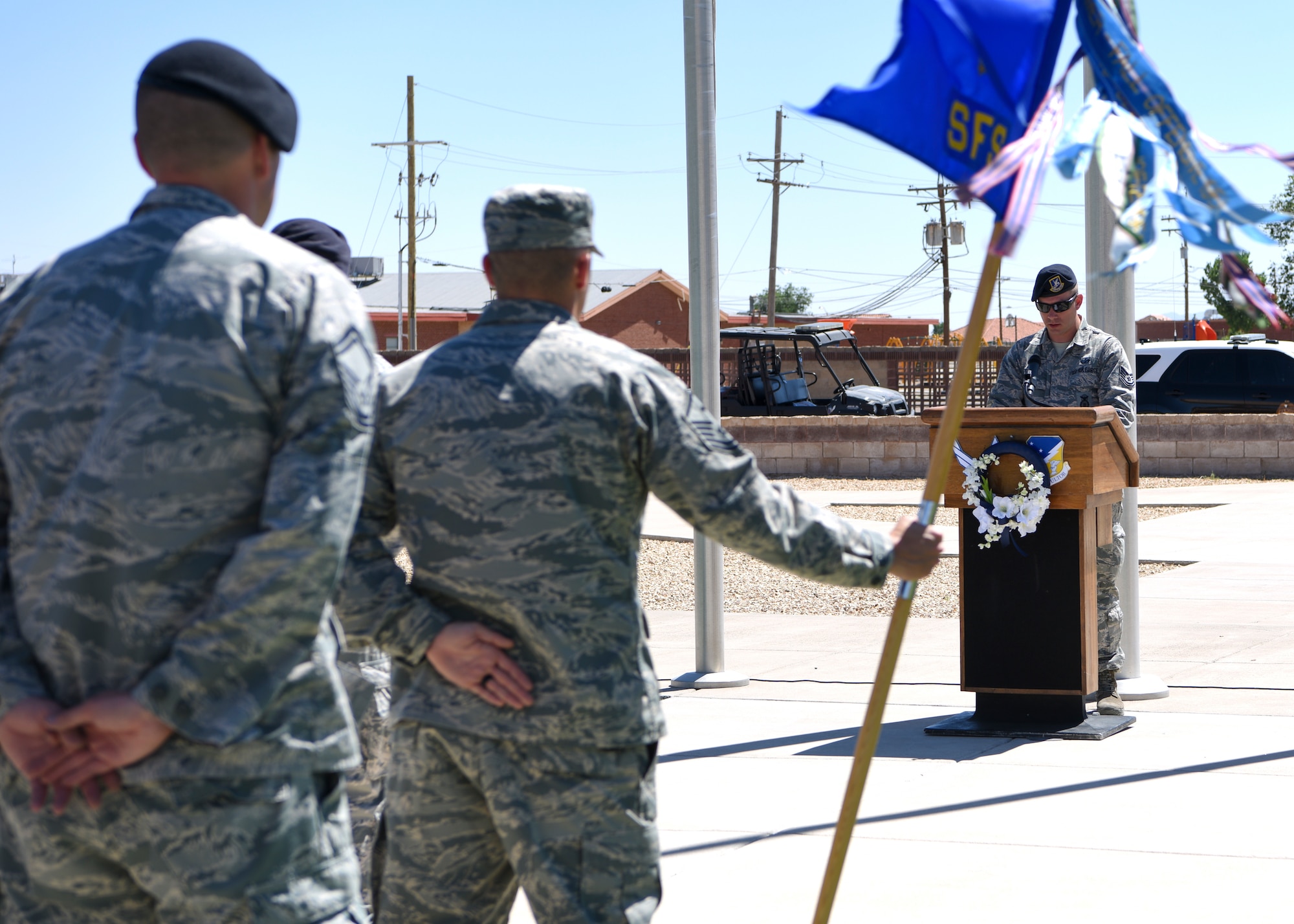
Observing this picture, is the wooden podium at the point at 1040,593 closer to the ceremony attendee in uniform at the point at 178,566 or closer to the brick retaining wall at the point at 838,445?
the ceremony attendee in uniform at the point at 178,566

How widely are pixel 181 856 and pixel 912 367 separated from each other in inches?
1080

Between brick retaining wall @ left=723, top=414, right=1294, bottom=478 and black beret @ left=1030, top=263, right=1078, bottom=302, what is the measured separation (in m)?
12.4

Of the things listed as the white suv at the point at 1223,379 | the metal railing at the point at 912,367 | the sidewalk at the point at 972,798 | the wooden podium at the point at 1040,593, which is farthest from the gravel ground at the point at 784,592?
the metal railing at the point at 912,367

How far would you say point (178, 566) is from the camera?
2.04 meters

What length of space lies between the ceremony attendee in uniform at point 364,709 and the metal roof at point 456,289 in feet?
230

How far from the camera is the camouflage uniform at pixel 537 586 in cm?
262

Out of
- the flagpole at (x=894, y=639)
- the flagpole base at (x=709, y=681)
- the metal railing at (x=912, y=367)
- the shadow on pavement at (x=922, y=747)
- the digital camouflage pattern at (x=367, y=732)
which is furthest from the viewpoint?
the metal railing at (x=912, y=367)

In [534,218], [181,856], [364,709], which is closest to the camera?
[181,856]

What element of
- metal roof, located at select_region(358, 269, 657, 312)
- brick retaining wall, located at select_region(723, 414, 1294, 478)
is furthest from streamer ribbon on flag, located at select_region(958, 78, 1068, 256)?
metal roof, located at select_region(358, 269, 657, 312)

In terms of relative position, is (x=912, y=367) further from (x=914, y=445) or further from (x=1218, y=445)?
(x=1218, y=445)

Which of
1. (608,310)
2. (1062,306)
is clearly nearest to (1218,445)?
(1062,306)

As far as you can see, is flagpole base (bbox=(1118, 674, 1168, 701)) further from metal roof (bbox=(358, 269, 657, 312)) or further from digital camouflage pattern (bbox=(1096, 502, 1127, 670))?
metal roof (bbox=(358, 269, 657, 312))

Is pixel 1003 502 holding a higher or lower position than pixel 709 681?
higher

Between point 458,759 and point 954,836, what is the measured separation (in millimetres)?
2606
